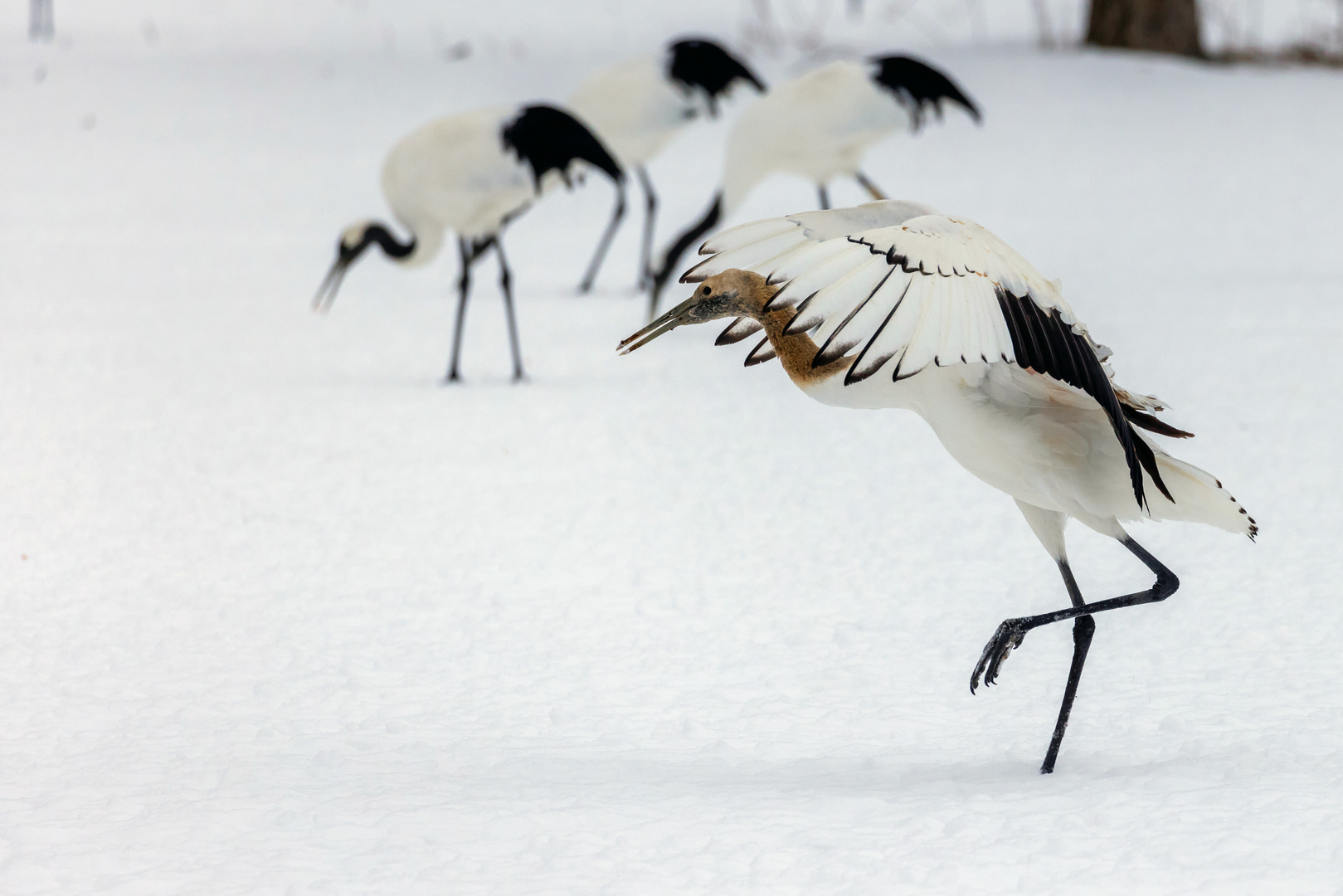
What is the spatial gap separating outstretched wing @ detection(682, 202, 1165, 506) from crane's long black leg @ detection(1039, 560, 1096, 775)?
360 mm

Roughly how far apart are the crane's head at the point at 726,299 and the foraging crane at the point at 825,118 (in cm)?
374

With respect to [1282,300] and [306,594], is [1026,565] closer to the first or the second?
[306,594]

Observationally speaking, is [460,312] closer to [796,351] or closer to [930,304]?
[796,351]

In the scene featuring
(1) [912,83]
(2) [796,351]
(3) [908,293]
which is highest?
(1) [912,83]

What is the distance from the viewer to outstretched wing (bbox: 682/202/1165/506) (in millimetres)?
1497

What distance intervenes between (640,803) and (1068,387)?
70cm

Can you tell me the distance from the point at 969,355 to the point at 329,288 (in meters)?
5.01

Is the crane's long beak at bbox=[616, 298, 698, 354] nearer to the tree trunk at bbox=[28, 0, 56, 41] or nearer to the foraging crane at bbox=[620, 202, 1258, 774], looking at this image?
the foraging crane at bbox=[620, 202, 1258, 774]

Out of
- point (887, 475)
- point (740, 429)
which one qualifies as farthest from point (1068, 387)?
point (740, 429)

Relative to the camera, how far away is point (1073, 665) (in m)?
1.96

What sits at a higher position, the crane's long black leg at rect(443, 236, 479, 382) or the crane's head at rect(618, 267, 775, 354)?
the crane's head at rect(618, 267, 775, 354)

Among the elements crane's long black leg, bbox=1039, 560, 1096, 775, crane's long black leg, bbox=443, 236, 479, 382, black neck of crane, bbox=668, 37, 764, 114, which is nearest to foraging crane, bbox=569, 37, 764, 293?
black neck of crane, bbox=668, 37, 764, 114

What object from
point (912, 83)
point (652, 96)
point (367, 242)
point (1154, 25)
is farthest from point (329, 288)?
point (1154, 25)

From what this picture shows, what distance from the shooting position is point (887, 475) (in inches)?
142
